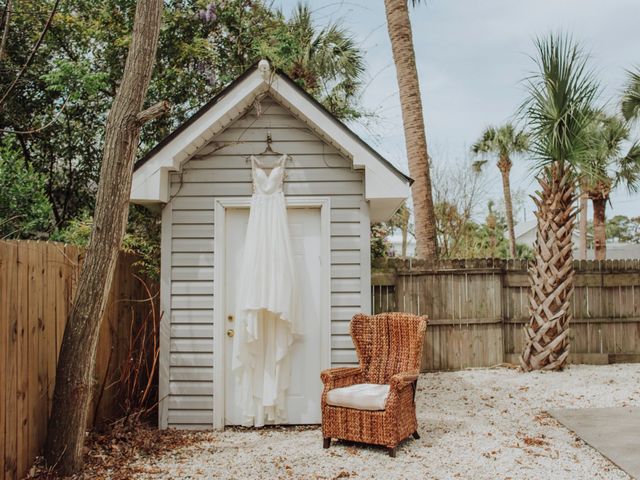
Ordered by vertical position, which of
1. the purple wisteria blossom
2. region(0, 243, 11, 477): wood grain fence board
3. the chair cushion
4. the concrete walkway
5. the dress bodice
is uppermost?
the purple wisteria blossom

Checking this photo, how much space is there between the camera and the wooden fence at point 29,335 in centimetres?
363

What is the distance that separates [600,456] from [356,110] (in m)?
7.48

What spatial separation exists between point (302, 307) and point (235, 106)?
2125 mm

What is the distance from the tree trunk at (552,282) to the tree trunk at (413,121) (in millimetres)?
1758

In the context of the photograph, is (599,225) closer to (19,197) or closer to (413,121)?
(413,121)

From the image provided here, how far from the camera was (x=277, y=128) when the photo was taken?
5949mm

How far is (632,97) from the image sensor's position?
32.7 feet

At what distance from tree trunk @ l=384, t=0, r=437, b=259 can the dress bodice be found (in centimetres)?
374

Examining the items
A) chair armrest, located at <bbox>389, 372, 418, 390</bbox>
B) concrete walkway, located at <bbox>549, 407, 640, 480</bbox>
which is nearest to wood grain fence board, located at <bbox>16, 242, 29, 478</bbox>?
chair armrest, located at <bbox>389, 372, 418, 390</bbox>

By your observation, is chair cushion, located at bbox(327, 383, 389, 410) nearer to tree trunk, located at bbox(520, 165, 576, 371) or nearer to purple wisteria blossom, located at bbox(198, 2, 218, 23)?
tree trunk, located at bbox(520, 165, 576, 371)

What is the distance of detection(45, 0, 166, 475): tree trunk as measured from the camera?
405 cm

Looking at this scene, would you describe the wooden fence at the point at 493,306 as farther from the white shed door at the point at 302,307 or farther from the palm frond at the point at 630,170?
the palm frond at the point at 630,170

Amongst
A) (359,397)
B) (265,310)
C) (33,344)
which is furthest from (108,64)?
(359,397)

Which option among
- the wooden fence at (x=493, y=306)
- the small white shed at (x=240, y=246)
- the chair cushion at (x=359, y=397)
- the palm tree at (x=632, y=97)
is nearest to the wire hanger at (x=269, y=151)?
the small white shed at (x=240, y=246)
